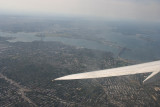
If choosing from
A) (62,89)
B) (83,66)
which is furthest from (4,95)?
(83,66)

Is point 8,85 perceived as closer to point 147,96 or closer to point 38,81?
point 38,81

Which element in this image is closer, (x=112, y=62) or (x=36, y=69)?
(x=36, y=69)

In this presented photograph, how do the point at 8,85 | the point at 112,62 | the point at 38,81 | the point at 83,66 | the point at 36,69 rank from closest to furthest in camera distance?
the point at 8,85 → the point at 38,81 → the point at 36,69 → the point at 83,66 → the point at 112,62

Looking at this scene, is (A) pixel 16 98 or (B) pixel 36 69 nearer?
(A) pixel 16 98

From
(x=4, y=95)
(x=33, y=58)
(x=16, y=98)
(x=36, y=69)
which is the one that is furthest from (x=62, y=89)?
(x=33, y=58)

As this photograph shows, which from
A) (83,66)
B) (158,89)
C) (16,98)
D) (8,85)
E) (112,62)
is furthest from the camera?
(112,62)

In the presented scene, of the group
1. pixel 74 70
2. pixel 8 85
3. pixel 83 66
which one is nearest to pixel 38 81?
pixel 8 85

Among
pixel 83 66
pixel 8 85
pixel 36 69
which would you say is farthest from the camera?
pixel 83 66

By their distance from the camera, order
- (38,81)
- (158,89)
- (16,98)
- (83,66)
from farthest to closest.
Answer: (83,66) < (38,81) < (158,89) < (16,98)

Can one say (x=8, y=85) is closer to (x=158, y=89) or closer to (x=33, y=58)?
(x=33, y=58)
